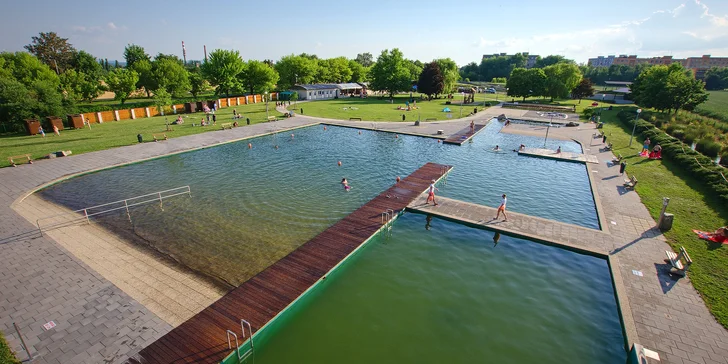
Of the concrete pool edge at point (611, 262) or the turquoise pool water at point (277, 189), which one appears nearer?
the concrete pool edge at point (611, 262)

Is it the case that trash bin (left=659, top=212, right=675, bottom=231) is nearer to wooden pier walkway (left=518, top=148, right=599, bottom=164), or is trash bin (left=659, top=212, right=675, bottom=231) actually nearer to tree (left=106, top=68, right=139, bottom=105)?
wooden pier walkway (left=518, top=148, right=599, bottom=164)

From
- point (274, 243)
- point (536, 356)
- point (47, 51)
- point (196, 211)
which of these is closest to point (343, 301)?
point (274, 243)

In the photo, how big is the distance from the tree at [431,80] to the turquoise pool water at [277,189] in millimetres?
49233

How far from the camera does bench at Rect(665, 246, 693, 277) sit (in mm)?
14438

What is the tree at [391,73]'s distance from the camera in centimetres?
8856

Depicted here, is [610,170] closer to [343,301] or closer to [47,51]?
[343,301]

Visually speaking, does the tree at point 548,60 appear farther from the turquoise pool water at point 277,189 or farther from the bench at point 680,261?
the bench at point 680,261

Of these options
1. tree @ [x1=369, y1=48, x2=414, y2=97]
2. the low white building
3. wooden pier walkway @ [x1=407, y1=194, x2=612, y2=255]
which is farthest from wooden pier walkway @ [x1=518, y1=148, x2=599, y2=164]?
the low white building

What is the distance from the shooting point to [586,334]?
12.2m

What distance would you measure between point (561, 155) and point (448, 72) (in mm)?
62871

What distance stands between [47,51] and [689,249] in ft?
456

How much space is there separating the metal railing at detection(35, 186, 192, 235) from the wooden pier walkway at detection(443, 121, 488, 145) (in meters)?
30.2

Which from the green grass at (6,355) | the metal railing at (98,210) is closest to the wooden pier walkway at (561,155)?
the metal railing at (98,210)

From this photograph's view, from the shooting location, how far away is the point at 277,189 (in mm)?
25625
